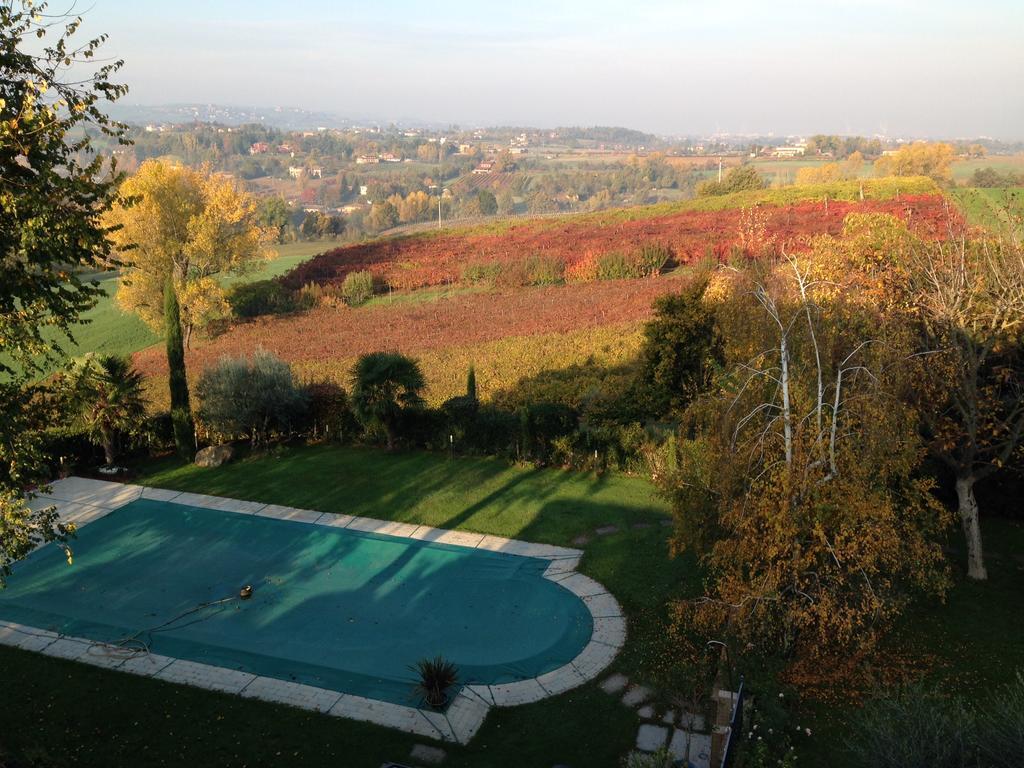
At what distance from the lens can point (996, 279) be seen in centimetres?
1308

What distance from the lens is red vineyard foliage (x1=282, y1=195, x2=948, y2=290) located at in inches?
1801

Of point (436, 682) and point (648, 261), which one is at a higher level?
point (648, 261)

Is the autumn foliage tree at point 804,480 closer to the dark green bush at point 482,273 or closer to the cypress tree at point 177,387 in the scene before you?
the cypress tree at point 177,387

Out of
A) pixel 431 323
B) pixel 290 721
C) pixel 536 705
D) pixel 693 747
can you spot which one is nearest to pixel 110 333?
pixel 431 323

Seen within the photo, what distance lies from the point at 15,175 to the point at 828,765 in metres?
11.6

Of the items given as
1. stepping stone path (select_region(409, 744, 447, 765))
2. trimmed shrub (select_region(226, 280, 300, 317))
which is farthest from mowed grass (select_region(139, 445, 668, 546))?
trimmed shrub (select_region(226, 280, 300, 317))

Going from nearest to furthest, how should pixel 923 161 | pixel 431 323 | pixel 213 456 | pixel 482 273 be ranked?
pixel 213 456, pixel 431 323, pixel 482 273, pixel 923 161

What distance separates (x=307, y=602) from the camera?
44.3ft

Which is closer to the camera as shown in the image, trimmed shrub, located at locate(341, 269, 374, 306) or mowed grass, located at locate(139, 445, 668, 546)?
mowed grass, located at locate(139, 445, 668, 546)

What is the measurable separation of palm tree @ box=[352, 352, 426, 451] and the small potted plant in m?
9.70

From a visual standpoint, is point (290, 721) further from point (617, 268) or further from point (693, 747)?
point (617, 268)

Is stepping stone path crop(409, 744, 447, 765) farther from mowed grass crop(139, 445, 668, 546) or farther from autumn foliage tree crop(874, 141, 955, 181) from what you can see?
autumn foliage tree crop(874, 141, 955, 181)

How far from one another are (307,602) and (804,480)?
8653mm

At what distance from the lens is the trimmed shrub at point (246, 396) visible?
20.0 metres
